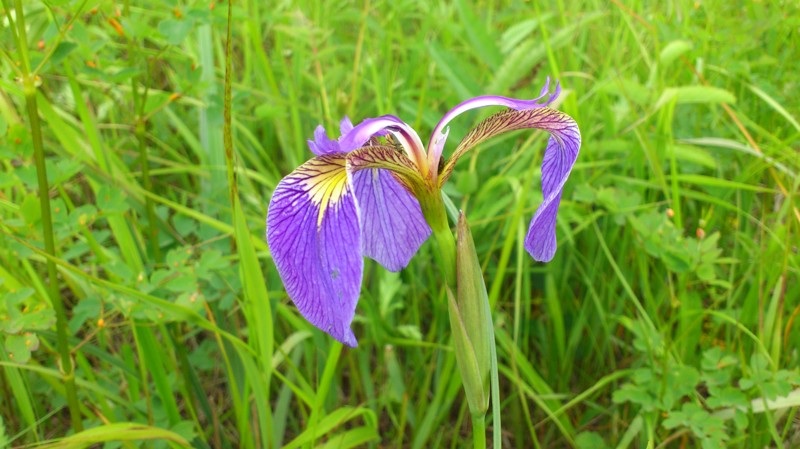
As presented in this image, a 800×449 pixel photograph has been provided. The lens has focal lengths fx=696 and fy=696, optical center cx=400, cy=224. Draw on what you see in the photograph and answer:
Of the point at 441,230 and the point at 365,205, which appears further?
the point at 365,205

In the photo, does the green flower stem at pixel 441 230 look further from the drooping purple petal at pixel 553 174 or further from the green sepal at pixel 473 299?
the drooping purple petal at pixel 553 174

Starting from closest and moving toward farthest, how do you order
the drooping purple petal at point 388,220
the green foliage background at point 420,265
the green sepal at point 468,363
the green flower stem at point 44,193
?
the green sepal at point 468,363 < the drooping purple petal at point 388,220 < the green flower stem at point 44,193 < the green foliage background at point 420,265

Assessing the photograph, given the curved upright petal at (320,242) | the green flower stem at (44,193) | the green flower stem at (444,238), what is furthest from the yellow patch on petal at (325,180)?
the green flower stem at (44,193)

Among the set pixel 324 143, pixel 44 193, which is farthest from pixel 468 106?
pixel 44 193

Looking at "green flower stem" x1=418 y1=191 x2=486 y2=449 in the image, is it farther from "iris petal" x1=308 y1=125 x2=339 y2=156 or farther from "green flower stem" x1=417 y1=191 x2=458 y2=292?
"iris petal" x1=308 y1=125 x2=339 y2=156

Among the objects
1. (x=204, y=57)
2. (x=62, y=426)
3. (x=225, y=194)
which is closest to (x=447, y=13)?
(x=204, y=57)

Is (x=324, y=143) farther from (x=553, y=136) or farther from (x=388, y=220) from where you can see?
(x=553, y=136)
